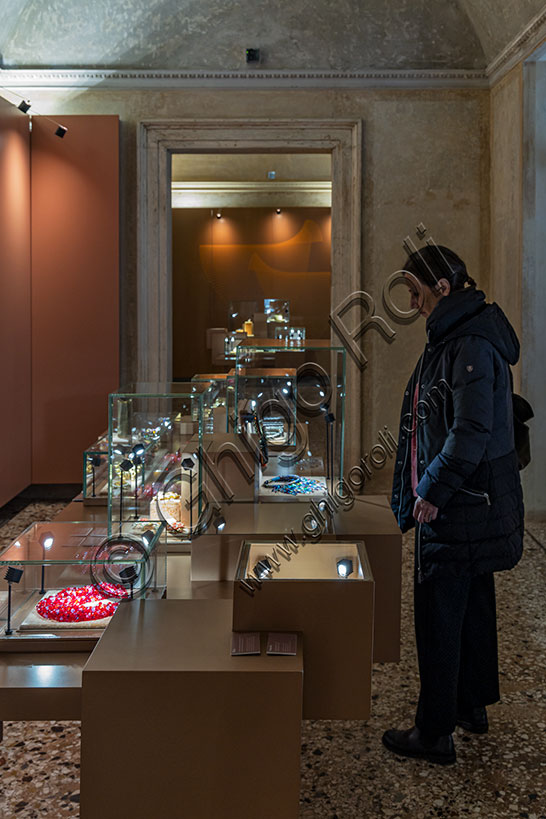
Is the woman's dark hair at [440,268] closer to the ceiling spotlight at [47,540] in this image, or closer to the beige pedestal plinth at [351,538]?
the beige pedestal plinth at [351,538]

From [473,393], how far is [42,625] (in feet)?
4.95

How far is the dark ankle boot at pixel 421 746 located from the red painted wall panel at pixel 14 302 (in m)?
4.41

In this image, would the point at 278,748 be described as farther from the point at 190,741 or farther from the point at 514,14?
the point at 514,14

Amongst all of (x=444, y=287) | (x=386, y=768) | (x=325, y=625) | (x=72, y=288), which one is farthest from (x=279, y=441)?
(x=72, y=288)

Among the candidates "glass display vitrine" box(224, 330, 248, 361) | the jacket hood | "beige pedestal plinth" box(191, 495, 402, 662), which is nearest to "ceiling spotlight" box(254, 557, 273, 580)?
"beige pedestal plinth" box(191, 495, 402, 662)

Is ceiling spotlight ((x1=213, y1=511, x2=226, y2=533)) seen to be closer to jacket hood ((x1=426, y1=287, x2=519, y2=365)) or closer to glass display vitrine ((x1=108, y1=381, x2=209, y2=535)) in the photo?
glass display vitrine ((x1=108, y1=381, x2=209, y2=535))

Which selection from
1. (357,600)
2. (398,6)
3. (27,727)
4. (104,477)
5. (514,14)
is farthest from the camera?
(398,6)

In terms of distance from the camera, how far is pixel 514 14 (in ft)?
20.2

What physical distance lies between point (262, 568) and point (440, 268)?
1121 millimetres

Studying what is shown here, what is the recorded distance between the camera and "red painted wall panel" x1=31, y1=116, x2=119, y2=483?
23.2 ft

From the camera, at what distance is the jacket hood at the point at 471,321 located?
8.77 ft

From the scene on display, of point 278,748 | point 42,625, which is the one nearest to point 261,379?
point 42,625

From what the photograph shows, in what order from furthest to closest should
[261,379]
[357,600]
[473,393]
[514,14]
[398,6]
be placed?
[398,6] < [514,14] < [261,379] < [473,393] < [357,600]

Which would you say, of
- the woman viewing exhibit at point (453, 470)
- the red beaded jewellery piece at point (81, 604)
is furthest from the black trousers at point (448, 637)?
the red beaded jewellery piece at point (81, 604)
